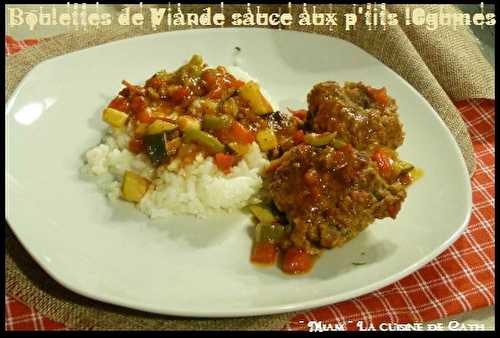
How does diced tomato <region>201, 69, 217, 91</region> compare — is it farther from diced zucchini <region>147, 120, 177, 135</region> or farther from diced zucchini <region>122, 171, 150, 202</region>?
diced zucchini <region>122, 171, 150, 202</region>

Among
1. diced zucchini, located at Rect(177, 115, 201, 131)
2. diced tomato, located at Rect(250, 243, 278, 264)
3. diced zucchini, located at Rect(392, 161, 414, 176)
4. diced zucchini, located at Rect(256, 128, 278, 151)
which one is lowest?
diced tomato, located at Rect(250, 243, 278, 264)

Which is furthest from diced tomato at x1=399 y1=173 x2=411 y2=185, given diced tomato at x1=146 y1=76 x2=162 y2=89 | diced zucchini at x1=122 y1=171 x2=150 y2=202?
diced tomato at x1=146 y1=76 x2=162 y2=89

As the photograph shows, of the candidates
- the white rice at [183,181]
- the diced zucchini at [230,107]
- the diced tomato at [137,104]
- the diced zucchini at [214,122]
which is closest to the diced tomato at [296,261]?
the white rice at [183,181]

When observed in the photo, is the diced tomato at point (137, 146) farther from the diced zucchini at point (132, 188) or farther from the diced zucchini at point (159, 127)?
the diced zucchini at point (132, 188)

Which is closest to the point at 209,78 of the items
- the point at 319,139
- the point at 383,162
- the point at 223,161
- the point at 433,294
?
the point at 223,161
